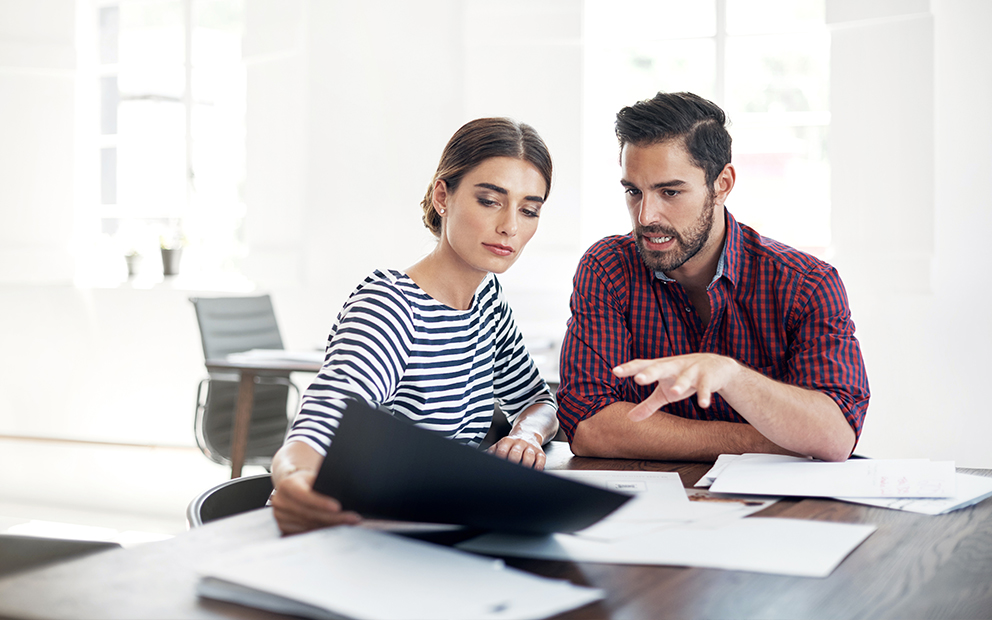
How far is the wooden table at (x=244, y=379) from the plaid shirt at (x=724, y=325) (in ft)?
6.10

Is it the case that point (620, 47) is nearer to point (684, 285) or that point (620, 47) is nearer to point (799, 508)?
point (684, 285)

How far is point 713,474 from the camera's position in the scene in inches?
48.1

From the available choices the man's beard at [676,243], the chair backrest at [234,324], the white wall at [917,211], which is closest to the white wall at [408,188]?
the white wall at [917,211]

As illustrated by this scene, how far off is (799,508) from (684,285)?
2.84 feet

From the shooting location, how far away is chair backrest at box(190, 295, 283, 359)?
3.84 metres

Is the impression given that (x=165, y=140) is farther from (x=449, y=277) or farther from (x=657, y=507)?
(x=657, y=507)

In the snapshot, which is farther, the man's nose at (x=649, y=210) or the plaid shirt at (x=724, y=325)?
the man's nose at (x=649, y=210)

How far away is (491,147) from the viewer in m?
1.51

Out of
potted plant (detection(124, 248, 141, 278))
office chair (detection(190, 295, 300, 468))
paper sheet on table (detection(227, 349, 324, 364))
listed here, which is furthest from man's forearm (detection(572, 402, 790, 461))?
potted plant (detection(124, 248, 141, 278))

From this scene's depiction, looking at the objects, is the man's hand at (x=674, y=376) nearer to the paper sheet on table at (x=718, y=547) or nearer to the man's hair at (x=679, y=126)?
the paper sheet on table at (x=718, y=547)

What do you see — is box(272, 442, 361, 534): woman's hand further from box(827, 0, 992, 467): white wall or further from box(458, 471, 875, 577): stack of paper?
box(827, 0, 992, 467): white wall

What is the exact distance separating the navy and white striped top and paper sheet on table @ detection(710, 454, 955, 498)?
1.57 ft

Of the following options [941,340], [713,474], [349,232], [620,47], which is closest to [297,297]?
[349,232]

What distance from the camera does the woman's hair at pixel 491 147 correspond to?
4.95ft
